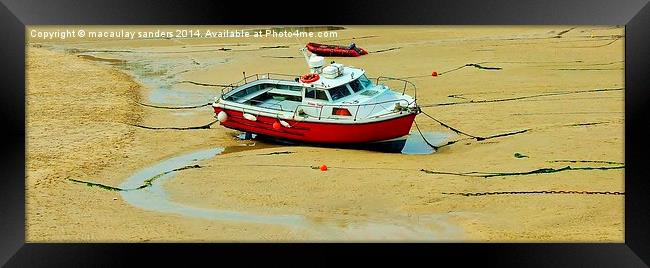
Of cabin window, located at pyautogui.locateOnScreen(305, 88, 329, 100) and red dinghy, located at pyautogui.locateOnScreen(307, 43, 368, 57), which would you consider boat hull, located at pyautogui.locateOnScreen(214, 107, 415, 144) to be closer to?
cabin window, located at pyautogui.locateOnScreen(305, 88, 329, 100)

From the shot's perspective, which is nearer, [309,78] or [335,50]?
[335,50]

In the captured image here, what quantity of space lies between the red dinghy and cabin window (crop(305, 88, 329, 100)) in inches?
13.9

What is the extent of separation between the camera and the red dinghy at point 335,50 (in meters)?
8.41

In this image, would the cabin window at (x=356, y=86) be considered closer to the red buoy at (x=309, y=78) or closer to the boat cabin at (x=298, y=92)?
the boat cabin at (x=298, y=92)

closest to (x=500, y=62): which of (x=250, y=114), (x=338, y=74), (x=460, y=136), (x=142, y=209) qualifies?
(x=460, y=136)

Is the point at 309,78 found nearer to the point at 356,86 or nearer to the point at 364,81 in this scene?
the point at 356,86

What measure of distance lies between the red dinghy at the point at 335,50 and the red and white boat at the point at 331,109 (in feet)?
0.31

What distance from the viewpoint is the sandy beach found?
702 cm

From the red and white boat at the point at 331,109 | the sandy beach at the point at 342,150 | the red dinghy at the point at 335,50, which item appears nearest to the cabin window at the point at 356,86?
the red and white boat at the point at 331,109

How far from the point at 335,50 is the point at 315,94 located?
476mm

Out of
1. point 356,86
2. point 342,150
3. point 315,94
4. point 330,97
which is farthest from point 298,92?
point 342,150

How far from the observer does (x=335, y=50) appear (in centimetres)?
846

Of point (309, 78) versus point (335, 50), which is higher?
point (335, 50)
